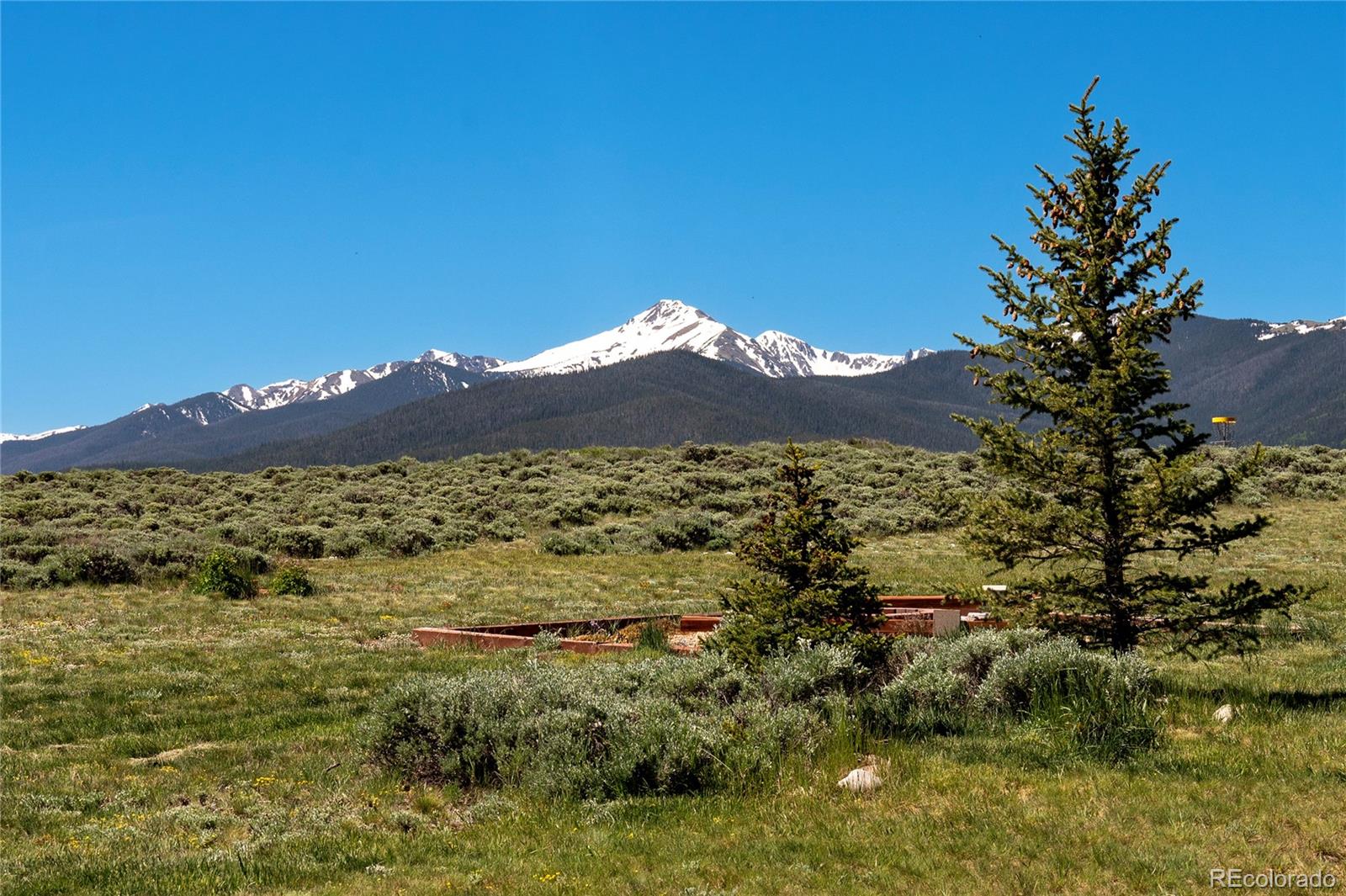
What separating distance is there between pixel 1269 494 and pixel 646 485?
28.0 m

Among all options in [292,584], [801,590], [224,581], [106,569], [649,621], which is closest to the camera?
[801,590]

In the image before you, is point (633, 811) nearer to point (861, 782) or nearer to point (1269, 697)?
point (861, 782)

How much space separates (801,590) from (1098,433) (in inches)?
151

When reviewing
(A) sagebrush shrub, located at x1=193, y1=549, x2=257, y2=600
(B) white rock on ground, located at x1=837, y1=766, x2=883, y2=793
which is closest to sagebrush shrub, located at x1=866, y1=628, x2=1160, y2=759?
(B) white rock on ground, located at x1=837, y1=766, x2=883, y2=793

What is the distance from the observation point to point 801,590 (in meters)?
12.2

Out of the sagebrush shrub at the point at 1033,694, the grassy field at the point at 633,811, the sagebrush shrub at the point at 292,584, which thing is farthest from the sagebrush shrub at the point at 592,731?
the sagebrush shrub at the point at 292,584

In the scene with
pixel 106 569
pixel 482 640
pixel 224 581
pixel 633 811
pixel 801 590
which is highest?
pixel 106 569

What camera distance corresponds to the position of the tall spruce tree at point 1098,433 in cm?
1130

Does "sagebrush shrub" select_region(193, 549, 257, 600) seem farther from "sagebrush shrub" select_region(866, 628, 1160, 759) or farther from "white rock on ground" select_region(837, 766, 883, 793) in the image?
"white rock on ground" select_region(837, 766, 883, 793)

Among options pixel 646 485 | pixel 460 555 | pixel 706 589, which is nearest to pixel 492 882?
pixel 706 589

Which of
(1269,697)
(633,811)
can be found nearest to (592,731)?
(633,811)

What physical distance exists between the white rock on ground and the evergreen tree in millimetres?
2749

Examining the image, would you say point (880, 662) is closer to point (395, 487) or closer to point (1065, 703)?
point (1065, 703)

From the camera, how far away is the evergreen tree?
11.9 m
